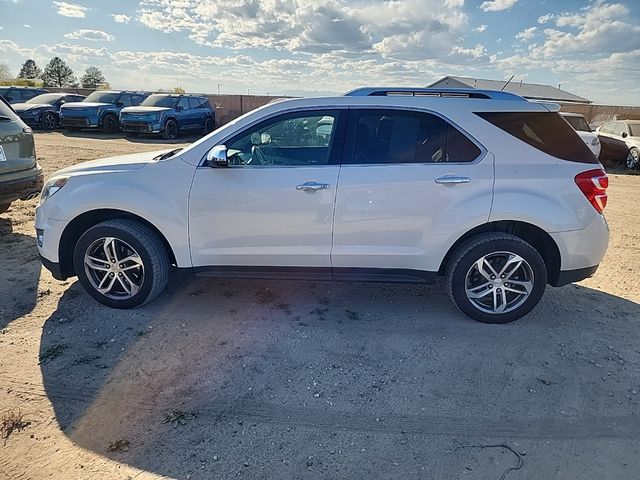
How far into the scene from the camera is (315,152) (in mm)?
3832

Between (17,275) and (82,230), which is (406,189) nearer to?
(82,230)

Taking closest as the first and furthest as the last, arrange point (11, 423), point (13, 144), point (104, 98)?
point (11, 423) < point (13, 144) < point (104, 98)

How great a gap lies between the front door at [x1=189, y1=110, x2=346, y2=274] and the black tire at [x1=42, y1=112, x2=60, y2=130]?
19.1 m

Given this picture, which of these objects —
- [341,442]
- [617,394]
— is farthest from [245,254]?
[617,394]

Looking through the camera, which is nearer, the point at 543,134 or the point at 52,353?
the point at 52,353

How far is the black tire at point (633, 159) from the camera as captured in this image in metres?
13.9

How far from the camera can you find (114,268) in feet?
13.2

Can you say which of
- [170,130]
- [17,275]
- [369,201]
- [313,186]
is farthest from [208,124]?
[369,201]

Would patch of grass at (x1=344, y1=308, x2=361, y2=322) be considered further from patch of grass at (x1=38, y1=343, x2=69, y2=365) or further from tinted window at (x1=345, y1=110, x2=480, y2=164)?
patch of grass at (x1=38, y1=343, x2=69, y2=365)

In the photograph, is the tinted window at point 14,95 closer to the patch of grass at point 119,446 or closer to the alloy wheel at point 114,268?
the alloy wheel at point 114,268

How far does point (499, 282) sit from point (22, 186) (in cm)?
542

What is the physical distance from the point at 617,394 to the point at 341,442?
190 centimetres

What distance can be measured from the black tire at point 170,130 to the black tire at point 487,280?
16372 mm

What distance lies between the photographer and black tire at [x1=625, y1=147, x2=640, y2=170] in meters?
13.9
